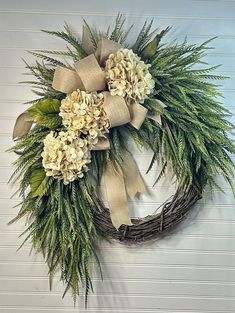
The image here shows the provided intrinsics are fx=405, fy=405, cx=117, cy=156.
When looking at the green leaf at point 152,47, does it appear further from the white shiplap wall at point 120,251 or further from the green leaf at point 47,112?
the green leaf at point 47,112

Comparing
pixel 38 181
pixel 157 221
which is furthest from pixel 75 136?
pixel 157 221

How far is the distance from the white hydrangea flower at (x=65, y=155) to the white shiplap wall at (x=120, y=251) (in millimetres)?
266

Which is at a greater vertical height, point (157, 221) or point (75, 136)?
point (75, 136)

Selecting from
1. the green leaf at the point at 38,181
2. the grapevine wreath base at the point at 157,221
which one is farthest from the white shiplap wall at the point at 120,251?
the green leaf at the point at 38,181

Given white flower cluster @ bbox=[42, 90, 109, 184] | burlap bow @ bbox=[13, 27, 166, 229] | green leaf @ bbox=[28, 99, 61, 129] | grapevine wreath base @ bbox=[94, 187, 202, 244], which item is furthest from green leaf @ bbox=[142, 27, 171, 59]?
grapevine wreath base @ bbox=[94, 187, 202, 244]

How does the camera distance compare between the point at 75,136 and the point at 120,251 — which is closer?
the point at 75,136

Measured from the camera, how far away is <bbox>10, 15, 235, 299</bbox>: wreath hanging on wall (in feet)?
4.88

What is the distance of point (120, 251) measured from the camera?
5.41ft

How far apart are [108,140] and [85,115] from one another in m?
0.14

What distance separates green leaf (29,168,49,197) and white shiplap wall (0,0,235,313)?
0.18 m

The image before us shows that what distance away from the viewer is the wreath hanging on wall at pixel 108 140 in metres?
1.49

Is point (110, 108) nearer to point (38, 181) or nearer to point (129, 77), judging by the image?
point (129, 77)

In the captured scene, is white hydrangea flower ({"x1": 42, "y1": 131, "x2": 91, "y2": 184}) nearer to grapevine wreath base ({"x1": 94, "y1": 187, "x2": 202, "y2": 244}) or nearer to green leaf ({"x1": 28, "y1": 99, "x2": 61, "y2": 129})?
green leaf ({"x1": 28, "y1": 99, "x2": 61, "y2": 129})

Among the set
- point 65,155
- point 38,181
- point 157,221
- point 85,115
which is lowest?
point 157,221
